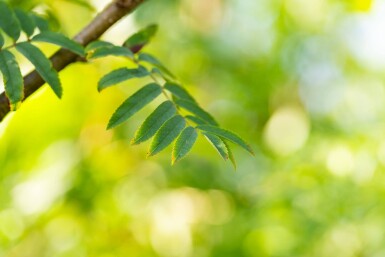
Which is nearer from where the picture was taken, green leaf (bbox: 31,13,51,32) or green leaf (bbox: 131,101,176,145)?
green leaf (bbox: 131,101,176,145)

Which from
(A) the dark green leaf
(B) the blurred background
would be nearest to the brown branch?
(A) the dark green leaf

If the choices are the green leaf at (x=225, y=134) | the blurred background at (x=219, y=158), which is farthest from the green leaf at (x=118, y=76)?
the blurred background at (x=219, y=158)

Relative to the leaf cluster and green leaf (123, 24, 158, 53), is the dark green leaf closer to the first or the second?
the leaf cluster

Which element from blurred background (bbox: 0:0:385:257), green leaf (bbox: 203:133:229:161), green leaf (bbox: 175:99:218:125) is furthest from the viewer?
blurred background (bbox: 0:0:385:257)

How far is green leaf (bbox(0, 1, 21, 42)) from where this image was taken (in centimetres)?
79

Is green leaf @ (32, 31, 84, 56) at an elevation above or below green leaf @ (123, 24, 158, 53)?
above

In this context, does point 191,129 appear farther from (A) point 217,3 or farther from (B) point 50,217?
(A) point 217,3

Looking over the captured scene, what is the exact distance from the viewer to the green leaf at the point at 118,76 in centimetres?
78

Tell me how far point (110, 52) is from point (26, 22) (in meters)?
0.12

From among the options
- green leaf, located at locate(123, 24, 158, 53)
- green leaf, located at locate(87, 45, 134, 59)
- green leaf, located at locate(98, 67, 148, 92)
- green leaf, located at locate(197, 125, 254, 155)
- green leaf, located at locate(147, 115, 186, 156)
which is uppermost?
green leaf, located at locate(87, 45, 134, 59)

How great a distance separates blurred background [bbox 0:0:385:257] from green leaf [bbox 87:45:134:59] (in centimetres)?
55

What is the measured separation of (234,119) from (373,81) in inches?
19.0

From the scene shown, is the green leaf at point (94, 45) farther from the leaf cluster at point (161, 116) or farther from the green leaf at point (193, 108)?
the green leaf at point (193, 108)

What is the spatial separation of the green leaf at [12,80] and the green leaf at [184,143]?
0.15 metres
